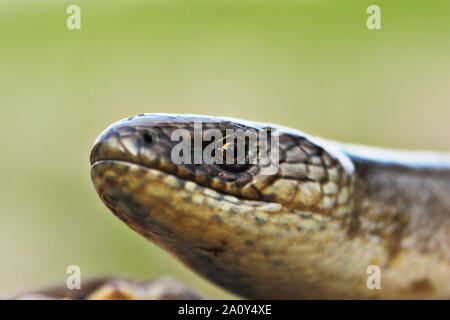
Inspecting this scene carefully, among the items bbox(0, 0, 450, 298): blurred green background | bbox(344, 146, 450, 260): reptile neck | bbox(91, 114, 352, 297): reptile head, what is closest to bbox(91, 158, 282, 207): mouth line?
bbox(91, 114, 352, 297): reptile head

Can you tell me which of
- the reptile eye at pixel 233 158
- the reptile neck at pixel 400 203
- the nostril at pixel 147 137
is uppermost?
the nostril at pixel 147 137

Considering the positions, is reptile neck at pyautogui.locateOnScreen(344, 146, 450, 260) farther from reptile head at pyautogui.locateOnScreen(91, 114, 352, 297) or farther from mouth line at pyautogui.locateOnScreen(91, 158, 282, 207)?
mouth line at pyautogui.locateOnScreen(91, 158, 282, 207)

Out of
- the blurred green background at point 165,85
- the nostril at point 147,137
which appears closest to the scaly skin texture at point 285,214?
the nostril at point 147,137

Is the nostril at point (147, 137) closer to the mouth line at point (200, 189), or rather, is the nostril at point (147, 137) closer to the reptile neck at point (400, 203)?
the mouth line at point (200, 189)

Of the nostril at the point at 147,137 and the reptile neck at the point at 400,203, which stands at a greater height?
the nostril at the point at 147,137

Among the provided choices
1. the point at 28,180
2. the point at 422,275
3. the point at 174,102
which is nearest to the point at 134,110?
the point at 174,102

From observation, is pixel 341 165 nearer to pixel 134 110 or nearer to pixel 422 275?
pixel 422 275

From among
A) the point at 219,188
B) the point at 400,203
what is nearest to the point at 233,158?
the point at 219,188
